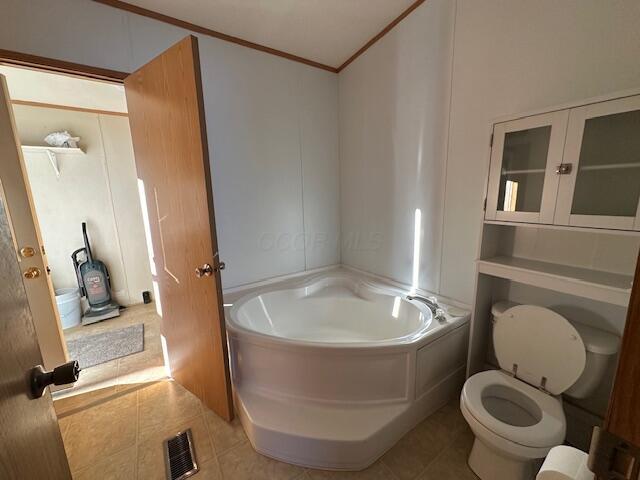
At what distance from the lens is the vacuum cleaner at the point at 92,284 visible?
2947 mm

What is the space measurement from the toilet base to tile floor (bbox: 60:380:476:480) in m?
0.07

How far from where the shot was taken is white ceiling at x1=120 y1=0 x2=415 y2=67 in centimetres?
169

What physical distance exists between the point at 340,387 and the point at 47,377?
1.28 meters

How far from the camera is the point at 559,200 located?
120cm

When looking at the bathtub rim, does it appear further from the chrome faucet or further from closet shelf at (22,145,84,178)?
closet shelf at (22,145,84,178)

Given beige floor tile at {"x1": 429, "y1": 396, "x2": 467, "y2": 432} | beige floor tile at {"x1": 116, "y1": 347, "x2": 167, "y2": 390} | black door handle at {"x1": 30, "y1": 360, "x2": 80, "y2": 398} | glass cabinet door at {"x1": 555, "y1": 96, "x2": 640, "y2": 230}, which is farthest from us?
beige floor tile at {"x1": 116, "y1": 347, "x2": 167, "y2": 390}

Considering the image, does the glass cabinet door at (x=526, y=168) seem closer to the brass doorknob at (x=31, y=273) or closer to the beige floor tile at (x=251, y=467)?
the beige floor tile at (x=251, y=467)

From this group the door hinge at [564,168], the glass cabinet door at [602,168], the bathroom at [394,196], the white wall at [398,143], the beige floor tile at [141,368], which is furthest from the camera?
the beige floor tile at [141,368]

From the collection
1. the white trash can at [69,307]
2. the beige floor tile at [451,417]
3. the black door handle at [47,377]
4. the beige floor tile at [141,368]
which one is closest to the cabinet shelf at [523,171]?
the beige floor tile at [451,417]

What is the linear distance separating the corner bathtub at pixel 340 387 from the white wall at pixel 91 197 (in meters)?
2.31

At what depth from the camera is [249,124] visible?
2135 mm

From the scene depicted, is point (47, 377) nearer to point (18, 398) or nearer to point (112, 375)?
point (18, 398)

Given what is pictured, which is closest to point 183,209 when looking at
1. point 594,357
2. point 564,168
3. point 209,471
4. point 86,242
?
point 209,471

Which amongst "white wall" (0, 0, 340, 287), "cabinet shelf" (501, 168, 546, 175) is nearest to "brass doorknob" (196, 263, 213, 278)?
"white wall" (0, 0, 340, 287)
